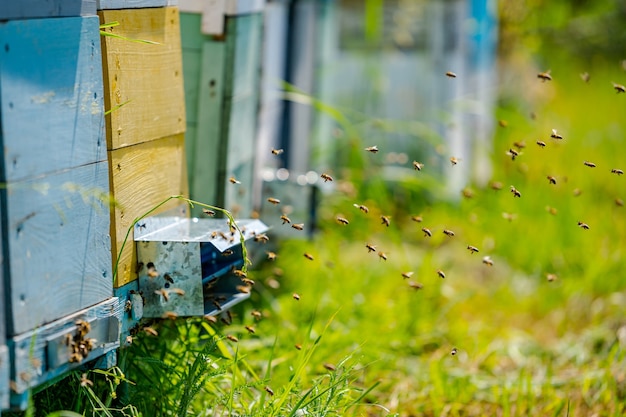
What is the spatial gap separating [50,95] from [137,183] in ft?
1.47

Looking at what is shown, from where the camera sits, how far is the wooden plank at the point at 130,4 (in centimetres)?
206

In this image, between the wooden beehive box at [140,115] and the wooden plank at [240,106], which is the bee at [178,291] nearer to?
the wooden beehive box at [140,115]

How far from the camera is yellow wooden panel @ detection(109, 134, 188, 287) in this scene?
2.14 m

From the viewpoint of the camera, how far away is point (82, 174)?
76.9 inches

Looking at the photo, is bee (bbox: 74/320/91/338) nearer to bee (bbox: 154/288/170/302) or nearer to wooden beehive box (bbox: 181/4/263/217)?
bee (bbox: 154/288/170/302)

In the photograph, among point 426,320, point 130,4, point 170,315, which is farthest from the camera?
point 426,320

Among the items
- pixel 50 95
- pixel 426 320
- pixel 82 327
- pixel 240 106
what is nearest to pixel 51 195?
pixel 50 95

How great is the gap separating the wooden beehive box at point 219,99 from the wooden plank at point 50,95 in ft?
2.89

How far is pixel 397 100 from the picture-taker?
16.8ft

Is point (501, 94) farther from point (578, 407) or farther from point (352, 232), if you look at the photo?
point (578, 407)

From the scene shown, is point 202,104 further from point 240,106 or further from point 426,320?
point 426,320

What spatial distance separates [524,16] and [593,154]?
1.36 metres

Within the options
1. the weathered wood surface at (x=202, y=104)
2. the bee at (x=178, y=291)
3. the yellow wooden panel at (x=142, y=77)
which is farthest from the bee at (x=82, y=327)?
the weathered wood surface at (x=202, y=104)

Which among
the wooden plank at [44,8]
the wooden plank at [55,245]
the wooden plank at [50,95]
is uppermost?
the wooden plank at [44,8]
